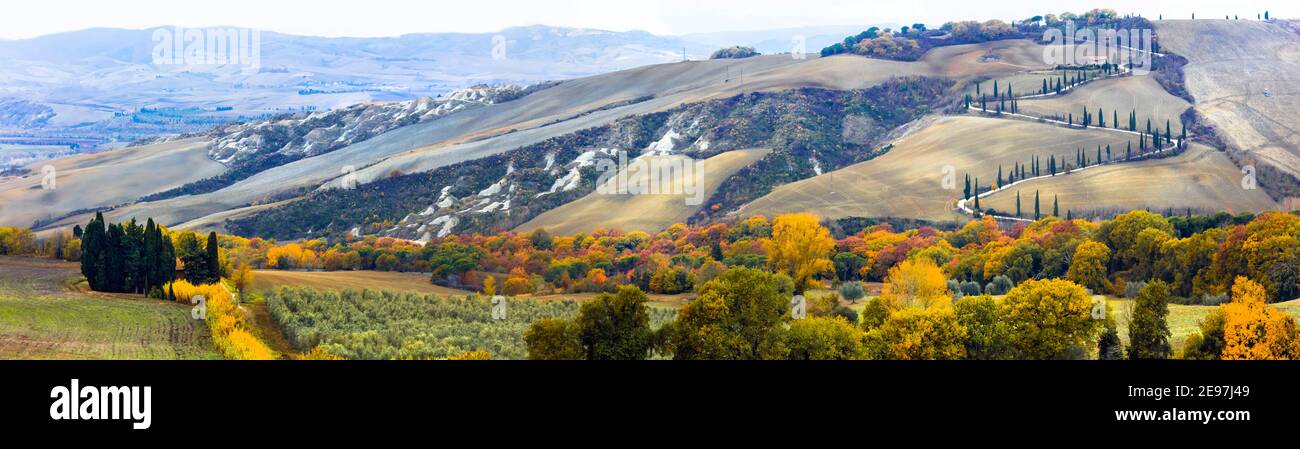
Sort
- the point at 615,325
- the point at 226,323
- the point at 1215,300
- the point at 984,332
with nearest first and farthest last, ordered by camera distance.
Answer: the point at 615,325 → the point at 984,332 → the point at 226,323 → the point at 1215,300

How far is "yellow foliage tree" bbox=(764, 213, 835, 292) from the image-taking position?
8394 centimetres

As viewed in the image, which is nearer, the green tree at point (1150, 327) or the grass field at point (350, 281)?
the green tree at point (1150, 327)

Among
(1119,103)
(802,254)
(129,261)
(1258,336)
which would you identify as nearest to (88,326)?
(129,261)

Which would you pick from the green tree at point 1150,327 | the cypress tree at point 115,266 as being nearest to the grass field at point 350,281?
the cypress tree at point 115,266

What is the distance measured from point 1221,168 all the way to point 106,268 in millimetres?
130716

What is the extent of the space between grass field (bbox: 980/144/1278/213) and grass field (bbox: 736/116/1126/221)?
7.57 metres

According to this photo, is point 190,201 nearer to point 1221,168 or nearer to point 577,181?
point 577,181

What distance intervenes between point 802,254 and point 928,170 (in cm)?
7554

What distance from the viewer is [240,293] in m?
64.4

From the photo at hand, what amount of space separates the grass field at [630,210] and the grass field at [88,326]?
8302 cm

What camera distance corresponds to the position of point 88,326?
165 ft

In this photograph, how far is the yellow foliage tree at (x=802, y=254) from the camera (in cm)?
8394

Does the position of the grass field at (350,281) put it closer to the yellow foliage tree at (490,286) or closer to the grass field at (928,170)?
the yellow foliage tree at (490,286)

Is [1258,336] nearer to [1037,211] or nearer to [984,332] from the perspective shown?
[984,332]
